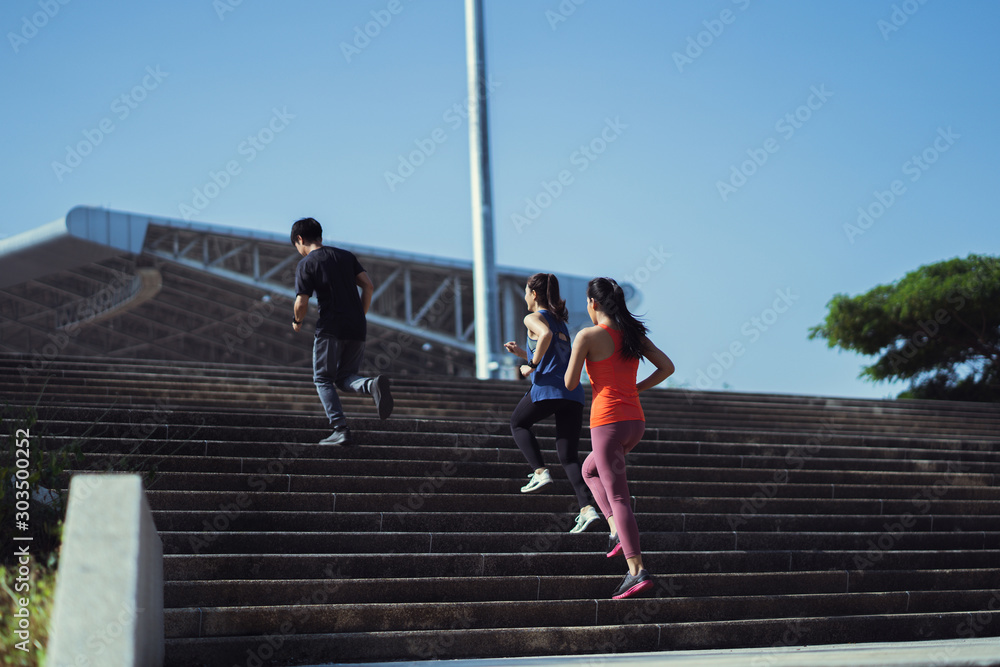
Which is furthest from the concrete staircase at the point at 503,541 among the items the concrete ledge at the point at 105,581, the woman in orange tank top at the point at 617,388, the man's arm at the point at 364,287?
the man's arm at the point at 364,287

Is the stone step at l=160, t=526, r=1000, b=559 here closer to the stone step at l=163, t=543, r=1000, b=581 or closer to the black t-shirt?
the stone step at l=163, t=543, r=1000, b=581

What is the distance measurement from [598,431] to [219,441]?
291cm

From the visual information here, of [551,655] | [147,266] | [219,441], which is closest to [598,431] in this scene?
[551,655]

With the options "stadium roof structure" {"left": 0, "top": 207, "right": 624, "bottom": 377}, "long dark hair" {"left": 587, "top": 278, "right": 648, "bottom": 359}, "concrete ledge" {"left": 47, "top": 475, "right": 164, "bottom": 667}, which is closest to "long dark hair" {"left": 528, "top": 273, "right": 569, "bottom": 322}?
"long dark hair" {"left": 587, "top": 278, "right": 648, "bottom": 359}

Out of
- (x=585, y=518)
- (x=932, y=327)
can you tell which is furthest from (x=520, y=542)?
(x=932, y=327)

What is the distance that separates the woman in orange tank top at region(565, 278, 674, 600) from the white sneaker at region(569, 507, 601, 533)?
0.55 meters

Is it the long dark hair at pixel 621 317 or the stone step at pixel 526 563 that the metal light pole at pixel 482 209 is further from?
the long dark hair at pixel 621 317

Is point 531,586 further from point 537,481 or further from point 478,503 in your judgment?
point 537,481

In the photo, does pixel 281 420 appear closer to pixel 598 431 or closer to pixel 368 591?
pixel 368 591

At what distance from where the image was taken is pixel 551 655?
4508mm

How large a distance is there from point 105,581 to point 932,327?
67.6ft

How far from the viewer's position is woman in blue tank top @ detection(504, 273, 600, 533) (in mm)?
5457

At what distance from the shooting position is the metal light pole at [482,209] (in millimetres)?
15453

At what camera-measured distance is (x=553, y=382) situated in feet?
18.3
